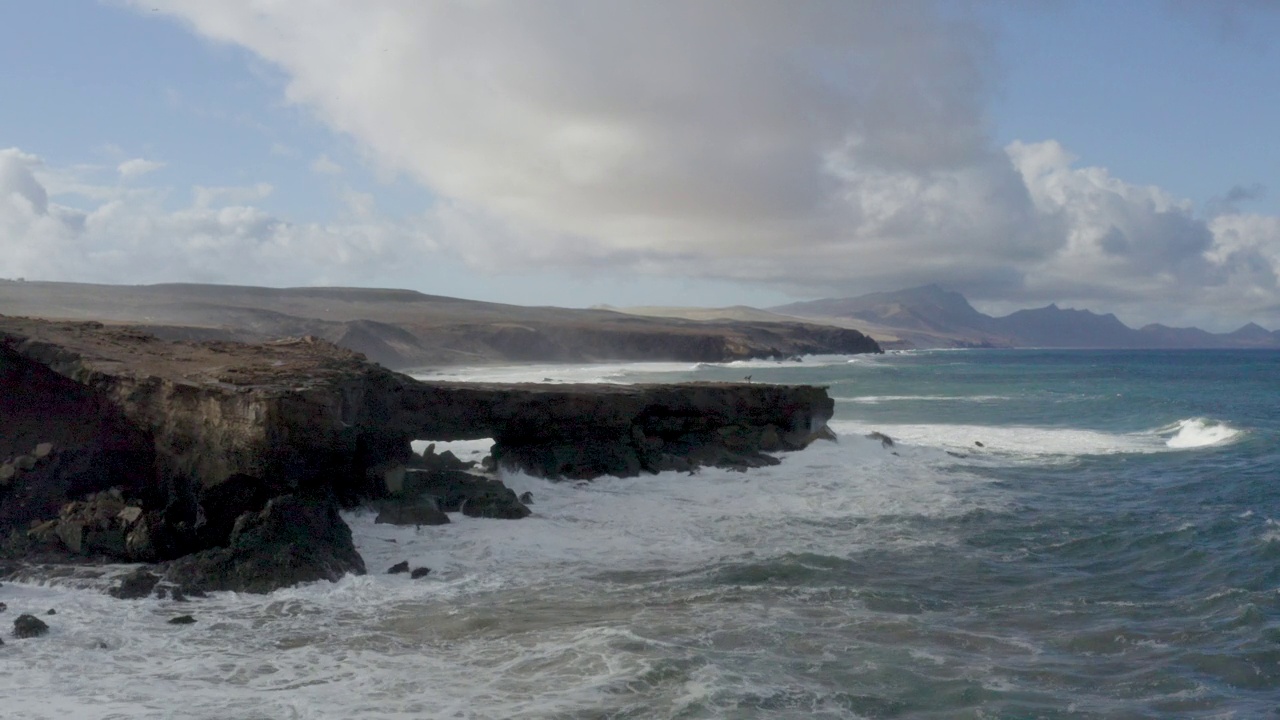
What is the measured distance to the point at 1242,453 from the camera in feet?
84.9

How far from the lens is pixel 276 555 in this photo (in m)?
12.0

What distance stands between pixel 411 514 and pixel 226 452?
10.2ft

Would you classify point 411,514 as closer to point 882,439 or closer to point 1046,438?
point 882,439

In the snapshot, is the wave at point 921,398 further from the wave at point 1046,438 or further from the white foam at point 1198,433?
the white foam at point 1198,433

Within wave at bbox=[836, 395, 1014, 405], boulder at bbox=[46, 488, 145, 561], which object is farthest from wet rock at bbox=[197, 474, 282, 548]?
wave at bbox=[836, 395, 1014, 405]

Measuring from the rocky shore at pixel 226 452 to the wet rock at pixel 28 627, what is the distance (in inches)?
58.2

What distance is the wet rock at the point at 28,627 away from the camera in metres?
9.53

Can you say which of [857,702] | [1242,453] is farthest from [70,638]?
[1242,453]

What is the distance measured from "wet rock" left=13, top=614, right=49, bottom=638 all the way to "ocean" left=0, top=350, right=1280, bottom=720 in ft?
0.51

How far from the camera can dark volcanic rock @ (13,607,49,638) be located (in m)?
9.53

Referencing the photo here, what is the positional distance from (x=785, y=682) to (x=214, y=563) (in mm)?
7254

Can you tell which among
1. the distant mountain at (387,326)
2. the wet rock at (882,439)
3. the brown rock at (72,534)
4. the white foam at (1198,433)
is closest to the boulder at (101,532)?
the brown rock at (72,534)

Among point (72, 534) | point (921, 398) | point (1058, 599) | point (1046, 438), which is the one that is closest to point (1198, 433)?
point (1046, 438)

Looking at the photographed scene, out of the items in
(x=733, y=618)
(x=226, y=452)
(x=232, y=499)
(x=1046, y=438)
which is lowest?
(x=733, y=618)
